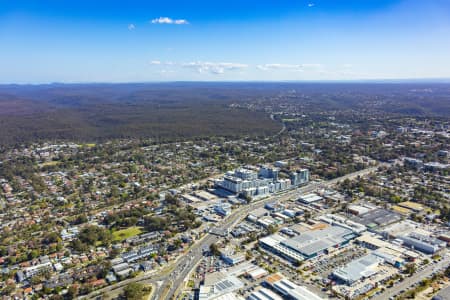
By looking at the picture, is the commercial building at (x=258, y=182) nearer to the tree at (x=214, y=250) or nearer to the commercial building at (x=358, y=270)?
the tree at (x=214, y=250)

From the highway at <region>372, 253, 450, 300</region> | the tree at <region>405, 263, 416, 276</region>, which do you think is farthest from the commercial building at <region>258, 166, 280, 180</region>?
the tree at <region>405, 263, 416, 276</region>

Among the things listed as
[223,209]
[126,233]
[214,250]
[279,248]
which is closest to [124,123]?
[223,209]

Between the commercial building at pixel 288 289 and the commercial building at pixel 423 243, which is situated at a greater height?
the commercial building at pixel 288 289

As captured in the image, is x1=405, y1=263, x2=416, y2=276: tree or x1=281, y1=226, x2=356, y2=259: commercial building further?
x1=281, y1=226, x2=356, y2=259: commercial building

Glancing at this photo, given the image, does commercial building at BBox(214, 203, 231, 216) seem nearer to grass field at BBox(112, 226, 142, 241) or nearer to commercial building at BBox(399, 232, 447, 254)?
grass field at BBox(112, 226, 142, 241)

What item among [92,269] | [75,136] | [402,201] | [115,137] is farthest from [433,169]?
[75,136]

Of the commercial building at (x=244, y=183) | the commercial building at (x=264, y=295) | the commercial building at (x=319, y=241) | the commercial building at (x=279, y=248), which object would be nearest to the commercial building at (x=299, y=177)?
the commercial building at (x=244, y=183)

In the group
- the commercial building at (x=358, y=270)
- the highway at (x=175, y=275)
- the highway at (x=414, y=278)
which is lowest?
the highway at (x=175, y=275)

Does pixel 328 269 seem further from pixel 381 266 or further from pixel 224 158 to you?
pixel 224 158

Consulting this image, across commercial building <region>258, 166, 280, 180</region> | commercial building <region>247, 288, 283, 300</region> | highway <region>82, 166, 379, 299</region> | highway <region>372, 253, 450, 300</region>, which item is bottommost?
highway <region>82, 166, 379, 299</region>
